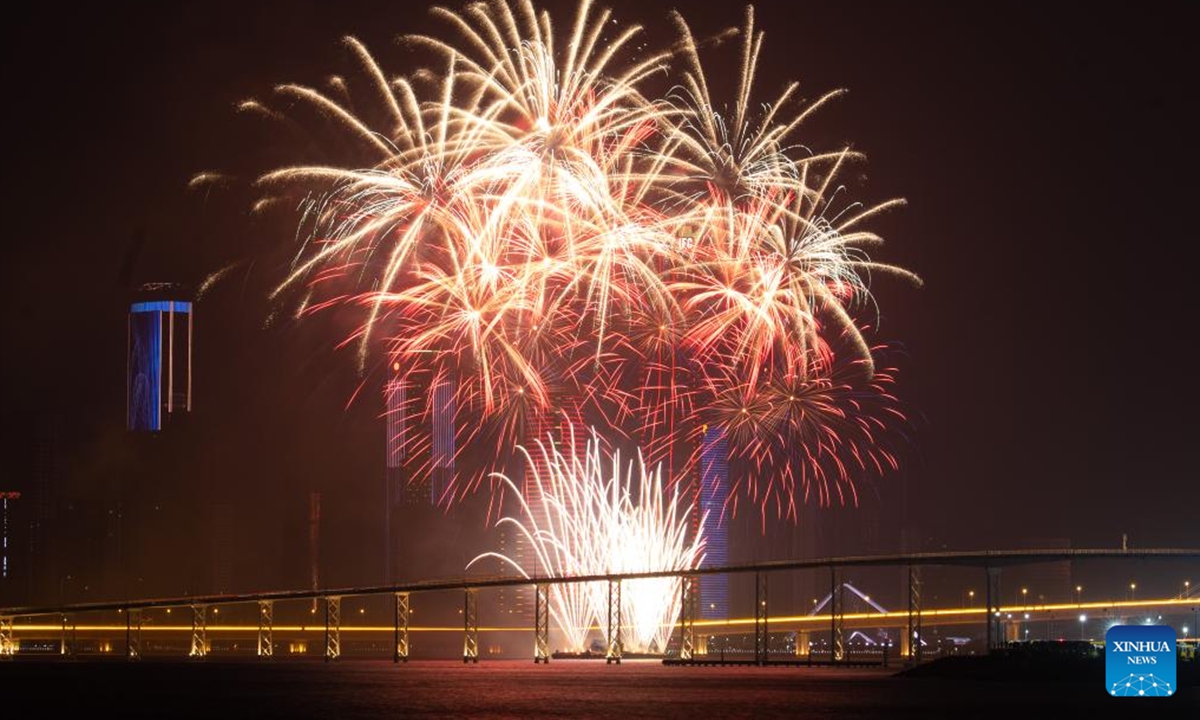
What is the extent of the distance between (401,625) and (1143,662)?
147698 mm

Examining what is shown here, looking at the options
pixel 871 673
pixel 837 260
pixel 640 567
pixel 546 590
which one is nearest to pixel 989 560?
pixel 871 673

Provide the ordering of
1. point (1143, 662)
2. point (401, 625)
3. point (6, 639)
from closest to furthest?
point (1143, 662)
point (401, 625)
point (6, 639)

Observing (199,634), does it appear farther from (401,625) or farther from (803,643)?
(803,643)

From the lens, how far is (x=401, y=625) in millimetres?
169875

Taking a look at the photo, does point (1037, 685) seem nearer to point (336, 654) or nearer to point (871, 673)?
point (871, 673)

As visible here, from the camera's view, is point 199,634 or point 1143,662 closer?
point 1143,662

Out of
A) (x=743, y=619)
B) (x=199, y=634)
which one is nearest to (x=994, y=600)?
(x=743, y=619)

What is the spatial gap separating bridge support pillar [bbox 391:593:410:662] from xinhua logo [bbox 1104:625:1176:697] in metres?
134

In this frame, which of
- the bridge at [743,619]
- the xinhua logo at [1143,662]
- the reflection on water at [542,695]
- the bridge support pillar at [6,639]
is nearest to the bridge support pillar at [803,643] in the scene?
the bridge at [743,619]

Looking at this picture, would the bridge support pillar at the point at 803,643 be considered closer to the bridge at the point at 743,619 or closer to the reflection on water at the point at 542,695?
the bridge at the point at 743,619

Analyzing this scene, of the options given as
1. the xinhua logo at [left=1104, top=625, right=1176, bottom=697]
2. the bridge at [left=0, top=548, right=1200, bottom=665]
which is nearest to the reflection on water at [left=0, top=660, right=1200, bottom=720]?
the bridge at [left=0, top=548, right=1200, bottom=665]

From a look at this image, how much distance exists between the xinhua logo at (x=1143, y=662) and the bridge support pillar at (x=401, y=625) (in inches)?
5275

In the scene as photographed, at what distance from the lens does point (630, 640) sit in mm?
170500

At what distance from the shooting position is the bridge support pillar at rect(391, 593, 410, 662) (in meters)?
158
